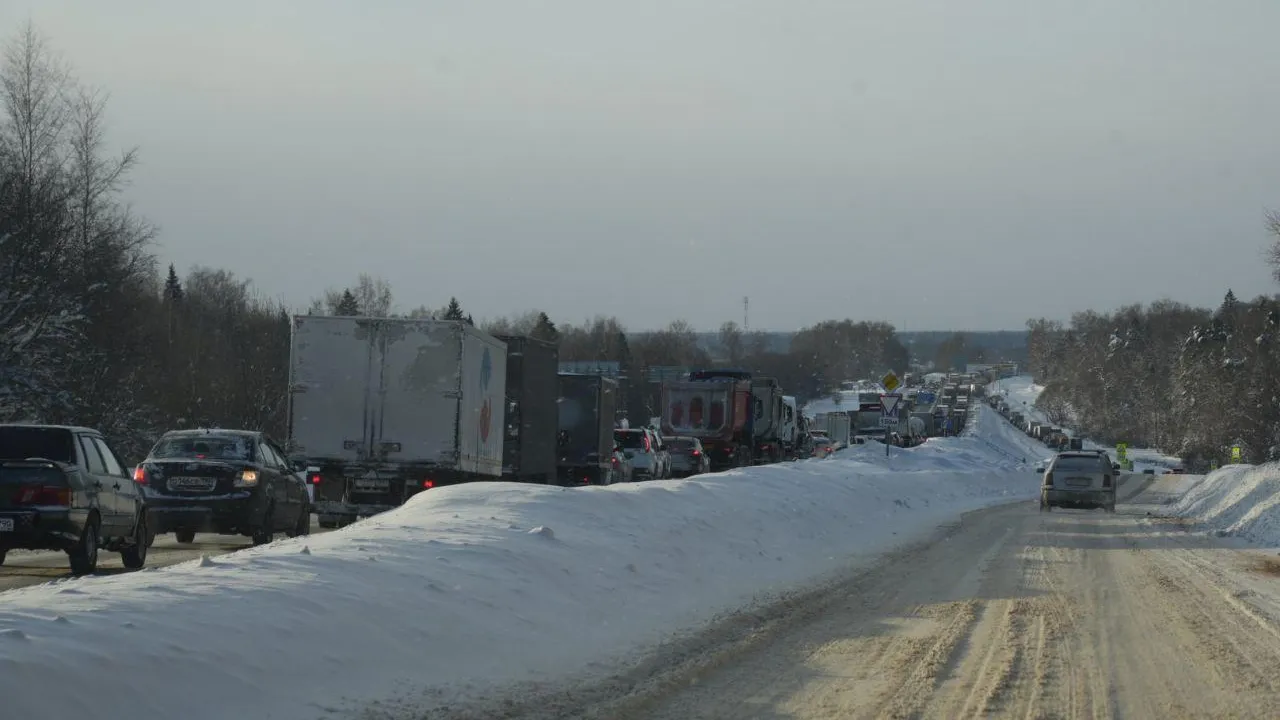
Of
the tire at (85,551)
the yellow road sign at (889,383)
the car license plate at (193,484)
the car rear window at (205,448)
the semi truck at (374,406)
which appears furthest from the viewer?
the yellow road sign at (889,383)

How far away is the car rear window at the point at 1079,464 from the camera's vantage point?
34.1 meters

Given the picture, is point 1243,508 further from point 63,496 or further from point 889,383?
point 63,496

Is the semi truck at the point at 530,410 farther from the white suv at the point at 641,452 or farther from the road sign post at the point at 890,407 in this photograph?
the road sign post at the point at 890,407

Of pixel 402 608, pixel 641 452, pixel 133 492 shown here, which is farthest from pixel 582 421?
pixel 402 608

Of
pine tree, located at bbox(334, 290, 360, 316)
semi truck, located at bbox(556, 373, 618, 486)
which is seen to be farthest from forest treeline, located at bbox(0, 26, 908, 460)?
pine tree, located at bbox(334, 290, 360, 316)

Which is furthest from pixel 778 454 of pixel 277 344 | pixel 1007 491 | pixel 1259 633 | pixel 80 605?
pixel 80 605

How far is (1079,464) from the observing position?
113ft

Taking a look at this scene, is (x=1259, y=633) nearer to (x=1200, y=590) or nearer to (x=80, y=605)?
(x=1200, y=590)

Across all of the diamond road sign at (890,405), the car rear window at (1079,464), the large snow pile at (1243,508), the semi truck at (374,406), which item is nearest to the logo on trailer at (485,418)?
the semi truck at (374,406)

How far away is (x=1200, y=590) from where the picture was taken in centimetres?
1502

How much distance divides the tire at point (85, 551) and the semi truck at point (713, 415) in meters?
36.2

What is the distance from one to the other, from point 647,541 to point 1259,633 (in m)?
6.32

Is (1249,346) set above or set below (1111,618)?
above

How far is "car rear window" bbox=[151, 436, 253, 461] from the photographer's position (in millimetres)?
19781
